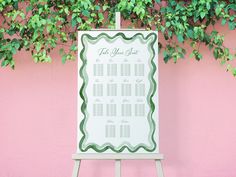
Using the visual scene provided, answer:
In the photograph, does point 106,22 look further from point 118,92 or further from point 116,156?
point 116,156

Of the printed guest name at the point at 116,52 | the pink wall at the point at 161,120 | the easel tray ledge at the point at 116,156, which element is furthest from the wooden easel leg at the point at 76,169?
the printed guest name at the point at 116,52

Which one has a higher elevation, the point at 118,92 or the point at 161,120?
the point at 118,92

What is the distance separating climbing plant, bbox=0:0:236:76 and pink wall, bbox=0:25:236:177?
0.49 feet

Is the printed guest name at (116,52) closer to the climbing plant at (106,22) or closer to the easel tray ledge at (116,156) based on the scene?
the climbing plant at (106,22)

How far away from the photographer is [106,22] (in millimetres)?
2758

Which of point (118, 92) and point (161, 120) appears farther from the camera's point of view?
point (161, 120)

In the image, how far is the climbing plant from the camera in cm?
266

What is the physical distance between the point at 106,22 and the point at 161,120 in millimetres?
787

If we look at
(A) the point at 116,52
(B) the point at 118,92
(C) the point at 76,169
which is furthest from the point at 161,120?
(C) the point at 76,169

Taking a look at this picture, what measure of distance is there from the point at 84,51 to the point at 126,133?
560 millimetres

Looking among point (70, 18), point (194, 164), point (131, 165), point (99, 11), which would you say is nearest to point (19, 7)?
point (70, 18)

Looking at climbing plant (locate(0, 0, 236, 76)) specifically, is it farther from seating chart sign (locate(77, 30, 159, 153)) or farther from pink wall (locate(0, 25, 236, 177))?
seating chart sign (locate(77, 30, 159, 153))

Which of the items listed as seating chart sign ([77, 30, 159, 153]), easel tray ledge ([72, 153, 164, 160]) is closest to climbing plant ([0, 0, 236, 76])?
seating chart sign ([77, 30, 159, 153])

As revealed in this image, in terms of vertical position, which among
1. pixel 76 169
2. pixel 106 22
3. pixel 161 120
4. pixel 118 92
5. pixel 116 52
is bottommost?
pixel 76 169
